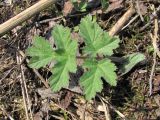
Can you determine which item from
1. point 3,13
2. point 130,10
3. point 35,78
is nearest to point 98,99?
point 35,78

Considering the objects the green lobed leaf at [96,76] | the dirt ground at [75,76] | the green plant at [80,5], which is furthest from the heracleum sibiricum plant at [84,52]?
the green plant at [80,5]

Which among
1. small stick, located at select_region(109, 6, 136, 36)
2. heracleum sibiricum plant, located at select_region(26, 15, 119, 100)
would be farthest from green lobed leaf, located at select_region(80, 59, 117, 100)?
small stick, located at select_region(109, 6, 136, 36)

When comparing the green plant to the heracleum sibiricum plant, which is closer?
the heracleum sibiricum plant

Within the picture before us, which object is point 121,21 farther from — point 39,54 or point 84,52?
point 39,54

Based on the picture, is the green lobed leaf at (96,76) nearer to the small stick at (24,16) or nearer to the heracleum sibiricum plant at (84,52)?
the heracleum sibiricum plant at (84,52)

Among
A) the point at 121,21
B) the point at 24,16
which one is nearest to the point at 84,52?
the point at 121,21

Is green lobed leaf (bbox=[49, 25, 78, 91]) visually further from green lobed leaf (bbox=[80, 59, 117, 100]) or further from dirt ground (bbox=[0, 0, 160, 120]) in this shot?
dirt ground (bbox=[0, 0, 160, 120])

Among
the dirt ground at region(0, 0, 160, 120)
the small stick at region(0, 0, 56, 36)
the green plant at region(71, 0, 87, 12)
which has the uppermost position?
the small stick at region(0, 0, 56, 36)
